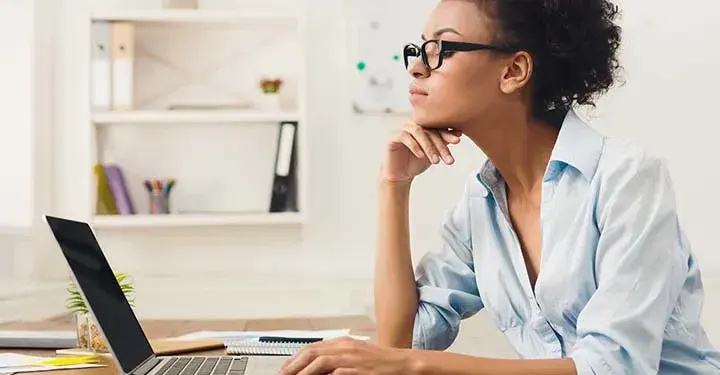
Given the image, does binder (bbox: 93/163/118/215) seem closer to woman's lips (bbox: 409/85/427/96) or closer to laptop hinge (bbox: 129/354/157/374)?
laptop hinge (bbox: 129/354/157/374)

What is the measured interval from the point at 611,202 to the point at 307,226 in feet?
5.91

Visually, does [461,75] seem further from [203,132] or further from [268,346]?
[203,132]

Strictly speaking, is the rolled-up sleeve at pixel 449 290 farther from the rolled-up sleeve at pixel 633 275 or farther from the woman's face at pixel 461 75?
the rolled-up sleeve at pixel 633 275

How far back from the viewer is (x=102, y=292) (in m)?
1.25

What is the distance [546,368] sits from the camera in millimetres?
1053

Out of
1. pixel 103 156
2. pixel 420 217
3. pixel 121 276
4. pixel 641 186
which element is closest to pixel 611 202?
pixel 641 186

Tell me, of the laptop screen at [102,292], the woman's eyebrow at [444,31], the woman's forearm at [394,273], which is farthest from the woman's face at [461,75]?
the laptop screen at [102,292]

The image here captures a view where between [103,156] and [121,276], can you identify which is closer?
[121,276]

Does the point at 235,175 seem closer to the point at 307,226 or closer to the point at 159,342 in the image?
the point at 307,226

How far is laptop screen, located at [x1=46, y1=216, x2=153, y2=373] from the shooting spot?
1155mm

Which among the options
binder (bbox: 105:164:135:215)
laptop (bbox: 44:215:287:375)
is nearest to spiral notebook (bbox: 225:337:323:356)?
laptop (bbox: 44:215:287:375)

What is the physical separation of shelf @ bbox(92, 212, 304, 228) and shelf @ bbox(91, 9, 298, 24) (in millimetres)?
574

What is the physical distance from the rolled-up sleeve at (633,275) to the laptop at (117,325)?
0.41 m

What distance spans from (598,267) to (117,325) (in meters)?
0.63
